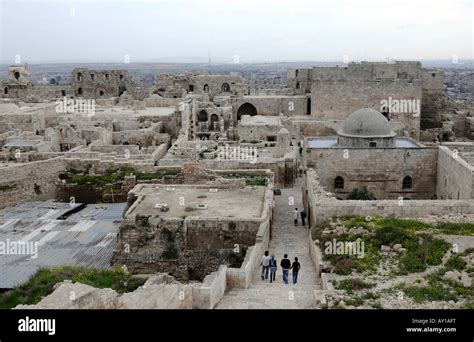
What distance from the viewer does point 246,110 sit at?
3691cm

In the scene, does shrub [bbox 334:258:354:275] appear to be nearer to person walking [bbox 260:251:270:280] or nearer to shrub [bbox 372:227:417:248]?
shrub [bbox 372:227:417:248]

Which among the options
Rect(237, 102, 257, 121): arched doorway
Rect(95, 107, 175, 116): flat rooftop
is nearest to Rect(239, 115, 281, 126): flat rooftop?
Rect(237, 102, 257, 121): arched doorway

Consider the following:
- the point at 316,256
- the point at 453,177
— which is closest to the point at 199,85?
the point at 453,177

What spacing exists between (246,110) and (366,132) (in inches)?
649

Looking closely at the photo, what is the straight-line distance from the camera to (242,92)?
145 feet

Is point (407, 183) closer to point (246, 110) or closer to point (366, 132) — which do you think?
point (366, 132)

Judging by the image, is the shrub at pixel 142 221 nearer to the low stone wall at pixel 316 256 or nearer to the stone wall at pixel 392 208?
the low stone wall at pixel 316 256

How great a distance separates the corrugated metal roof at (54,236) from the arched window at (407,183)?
10.3m

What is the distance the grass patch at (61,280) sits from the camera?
31.5 ft

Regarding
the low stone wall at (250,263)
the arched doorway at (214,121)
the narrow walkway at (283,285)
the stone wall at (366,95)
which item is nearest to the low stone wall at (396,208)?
the narrow walkway at (283,285)

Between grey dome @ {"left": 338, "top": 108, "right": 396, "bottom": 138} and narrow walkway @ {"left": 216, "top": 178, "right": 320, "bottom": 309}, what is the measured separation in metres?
4.52

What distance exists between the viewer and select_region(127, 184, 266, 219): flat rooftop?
16000mm
